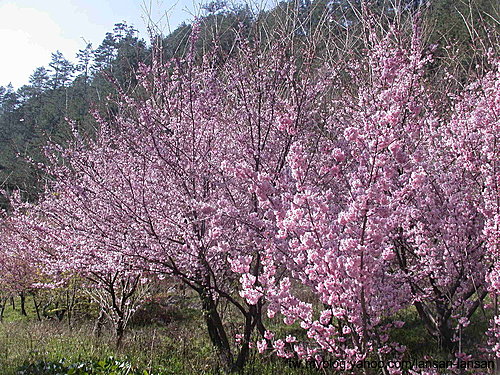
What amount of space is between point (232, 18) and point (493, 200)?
4.55 metres

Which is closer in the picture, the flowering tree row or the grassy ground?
the flowering tree row

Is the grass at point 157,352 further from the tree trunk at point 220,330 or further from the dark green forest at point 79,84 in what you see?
the dark green forest at point 79,84

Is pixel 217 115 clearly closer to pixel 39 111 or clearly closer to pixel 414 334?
pixel 414 334

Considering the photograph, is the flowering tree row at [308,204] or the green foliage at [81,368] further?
the green foliage at [81,368]

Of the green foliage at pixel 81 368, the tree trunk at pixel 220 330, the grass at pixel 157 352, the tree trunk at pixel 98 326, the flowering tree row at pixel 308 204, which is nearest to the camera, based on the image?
the flowering tree row at pixel 308 204

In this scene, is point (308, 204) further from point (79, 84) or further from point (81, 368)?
point (79, 84)

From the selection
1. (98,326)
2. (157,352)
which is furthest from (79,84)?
(157,352)

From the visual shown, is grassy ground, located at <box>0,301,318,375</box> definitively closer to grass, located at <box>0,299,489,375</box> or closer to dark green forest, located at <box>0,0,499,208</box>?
grass, located at <box>0,299,489,375</box>

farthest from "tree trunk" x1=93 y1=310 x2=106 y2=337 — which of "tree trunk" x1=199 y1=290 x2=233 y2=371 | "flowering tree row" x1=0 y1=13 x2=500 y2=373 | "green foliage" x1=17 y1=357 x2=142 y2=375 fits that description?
"tree trunk" x1=199 y1=290 x2=233 y2=371

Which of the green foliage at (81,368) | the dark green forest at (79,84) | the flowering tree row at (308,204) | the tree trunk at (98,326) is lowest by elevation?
the tree trunk at (98,326)

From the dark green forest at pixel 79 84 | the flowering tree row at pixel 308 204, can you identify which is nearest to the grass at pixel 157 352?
the flowering tree row at pixel 308 204

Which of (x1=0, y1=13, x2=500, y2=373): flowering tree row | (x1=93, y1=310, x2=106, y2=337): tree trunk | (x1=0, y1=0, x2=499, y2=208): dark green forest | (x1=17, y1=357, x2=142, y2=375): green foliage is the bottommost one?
A: (x1=93, y1=310, x2=106, y2=337): tree trunk

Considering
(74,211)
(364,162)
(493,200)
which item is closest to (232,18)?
(74,211)

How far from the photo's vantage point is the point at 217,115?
5.20 metres
